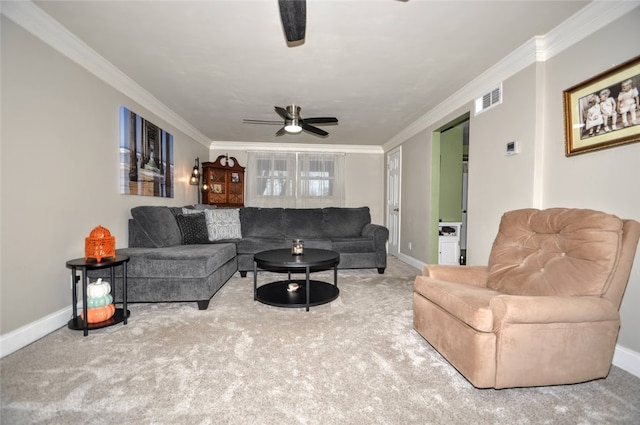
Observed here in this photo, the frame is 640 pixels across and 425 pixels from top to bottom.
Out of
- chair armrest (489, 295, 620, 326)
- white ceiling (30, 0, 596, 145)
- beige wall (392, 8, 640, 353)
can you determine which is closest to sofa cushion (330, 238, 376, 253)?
beige wall (392, 8, 640, 353)

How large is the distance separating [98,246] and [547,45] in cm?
394

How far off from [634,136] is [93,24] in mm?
3743

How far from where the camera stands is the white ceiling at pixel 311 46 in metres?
2.12

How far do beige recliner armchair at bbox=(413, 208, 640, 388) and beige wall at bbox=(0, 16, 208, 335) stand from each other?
113 inches

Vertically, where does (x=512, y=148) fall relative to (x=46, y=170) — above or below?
above

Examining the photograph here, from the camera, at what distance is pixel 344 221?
206 inches

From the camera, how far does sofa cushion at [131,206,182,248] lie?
338 cm

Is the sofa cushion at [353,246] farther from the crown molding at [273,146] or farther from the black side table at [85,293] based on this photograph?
the crown molding at [273,146]

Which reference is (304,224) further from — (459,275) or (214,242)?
(459,275)

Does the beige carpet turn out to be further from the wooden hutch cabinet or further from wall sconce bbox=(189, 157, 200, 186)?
the wooden hutch cabinet

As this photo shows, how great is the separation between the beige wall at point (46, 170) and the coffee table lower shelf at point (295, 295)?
1.68 m

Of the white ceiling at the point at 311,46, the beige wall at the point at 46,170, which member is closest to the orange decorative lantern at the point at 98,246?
the beige wall at the point at 46,170

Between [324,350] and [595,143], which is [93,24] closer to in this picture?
[324,350]

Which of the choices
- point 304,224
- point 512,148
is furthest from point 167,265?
point 512,148
